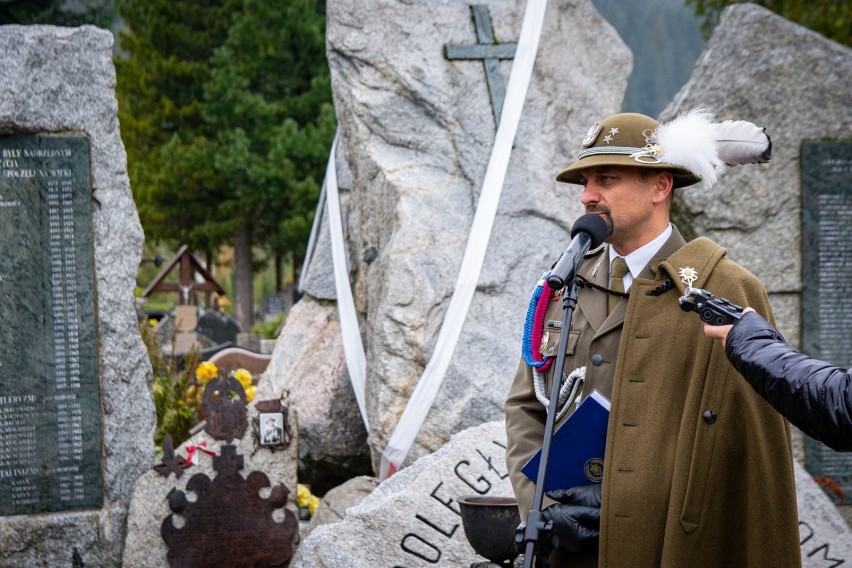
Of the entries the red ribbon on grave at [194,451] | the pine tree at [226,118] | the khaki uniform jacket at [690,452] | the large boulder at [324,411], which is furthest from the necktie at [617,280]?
the pine tree at [226,118]

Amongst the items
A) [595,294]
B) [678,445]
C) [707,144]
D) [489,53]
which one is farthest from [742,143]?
[489,53]

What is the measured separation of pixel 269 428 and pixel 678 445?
3.32m

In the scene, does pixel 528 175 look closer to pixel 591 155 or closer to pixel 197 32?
pixel 591 155

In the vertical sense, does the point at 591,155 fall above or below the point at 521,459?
above

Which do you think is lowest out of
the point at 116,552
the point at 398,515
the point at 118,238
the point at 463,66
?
the point at 116,552

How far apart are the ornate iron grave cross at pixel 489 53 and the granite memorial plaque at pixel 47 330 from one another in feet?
8.32

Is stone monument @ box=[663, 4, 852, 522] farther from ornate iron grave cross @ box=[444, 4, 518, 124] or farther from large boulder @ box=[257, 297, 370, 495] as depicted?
large boulder @ box=[257, 297, 370, 495]

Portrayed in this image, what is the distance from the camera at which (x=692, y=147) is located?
8.80 feet

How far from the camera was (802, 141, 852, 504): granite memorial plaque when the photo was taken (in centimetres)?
584

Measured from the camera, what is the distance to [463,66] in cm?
628

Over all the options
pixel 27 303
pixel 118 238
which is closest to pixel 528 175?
pixel 118 238

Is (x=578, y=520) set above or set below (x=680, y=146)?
below

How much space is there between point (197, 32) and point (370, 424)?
14733 millimetres

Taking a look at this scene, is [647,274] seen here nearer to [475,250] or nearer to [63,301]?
[475,250]
